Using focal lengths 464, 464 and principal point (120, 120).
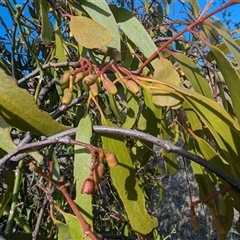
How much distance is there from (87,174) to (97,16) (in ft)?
1.03

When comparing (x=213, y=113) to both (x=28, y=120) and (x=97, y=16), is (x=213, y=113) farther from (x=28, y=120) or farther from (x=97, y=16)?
(x=97, y=16)

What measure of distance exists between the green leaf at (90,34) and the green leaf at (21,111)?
0.43 feet

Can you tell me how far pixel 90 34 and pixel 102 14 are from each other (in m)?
0.17

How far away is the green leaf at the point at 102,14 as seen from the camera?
76 centimetres

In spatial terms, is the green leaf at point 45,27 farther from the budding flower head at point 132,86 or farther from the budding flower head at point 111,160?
the budding flower head at point 111,160

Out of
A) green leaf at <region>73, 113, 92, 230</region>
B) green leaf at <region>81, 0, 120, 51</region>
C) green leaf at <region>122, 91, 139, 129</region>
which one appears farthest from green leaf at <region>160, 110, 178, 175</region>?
green leaf at <region>73, 113, 92, 230</region>

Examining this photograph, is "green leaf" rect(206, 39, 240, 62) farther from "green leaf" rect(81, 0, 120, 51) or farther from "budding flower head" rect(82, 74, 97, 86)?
"budding flower head" rect(82, 74, 97, 86)

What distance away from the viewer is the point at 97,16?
78 cm

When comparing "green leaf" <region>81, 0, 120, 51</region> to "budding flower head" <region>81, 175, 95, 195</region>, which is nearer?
"budding flower head" <region>81, 175, 95, 195</region>

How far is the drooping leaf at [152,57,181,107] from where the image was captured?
1.94 ft

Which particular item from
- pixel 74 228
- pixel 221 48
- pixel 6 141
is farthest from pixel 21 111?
pixel 221 48

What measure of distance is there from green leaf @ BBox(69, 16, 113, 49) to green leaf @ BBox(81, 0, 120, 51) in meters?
0.09

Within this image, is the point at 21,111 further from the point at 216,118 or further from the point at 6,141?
the point at 216,118

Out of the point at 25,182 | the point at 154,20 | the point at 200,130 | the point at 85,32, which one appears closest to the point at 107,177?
the point at 25,182
